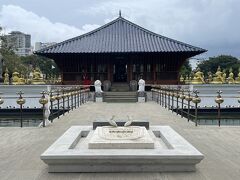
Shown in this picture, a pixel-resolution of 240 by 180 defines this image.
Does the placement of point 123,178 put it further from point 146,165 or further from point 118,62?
point 118,62

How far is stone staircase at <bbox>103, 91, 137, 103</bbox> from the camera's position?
26.2 metres

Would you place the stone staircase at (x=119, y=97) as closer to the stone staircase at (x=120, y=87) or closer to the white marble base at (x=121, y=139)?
the stone staircase at (x=120, y=87)

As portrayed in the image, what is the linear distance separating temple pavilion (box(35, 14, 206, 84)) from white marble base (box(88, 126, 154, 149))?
2274cm

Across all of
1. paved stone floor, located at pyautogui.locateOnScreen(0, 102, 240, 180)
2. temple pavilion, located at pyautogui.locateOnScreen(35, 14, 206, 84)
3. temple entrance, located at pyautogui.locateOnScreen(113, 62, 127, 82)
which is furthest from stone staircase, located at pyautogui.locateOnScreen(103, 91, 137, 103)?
paved stone floor, located at pyautogui.locateOnScreen(0, 102, 240, 180)

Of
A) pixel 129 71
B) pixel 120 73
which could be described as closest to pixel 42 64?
pixel 120 73

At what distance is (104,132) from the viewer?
666 centimetres

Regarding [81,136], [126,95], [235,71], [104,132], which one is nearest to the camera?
[104,132]

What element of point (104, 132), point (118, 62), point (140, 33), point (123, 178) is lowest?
point (123, 178)

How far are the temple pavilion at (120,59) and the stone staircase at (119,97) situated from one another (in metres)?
3.31

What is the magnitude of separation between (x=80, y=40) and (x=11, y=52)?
26.3 metres

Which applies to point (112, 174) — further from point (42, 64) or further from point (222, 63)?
point (42, 64)

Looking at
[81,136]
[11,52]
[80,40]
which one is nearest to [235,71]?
[11,52]

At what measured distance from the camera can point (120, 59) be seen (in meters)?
30.9

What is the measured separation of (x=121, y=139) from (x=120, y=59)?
24833mm
